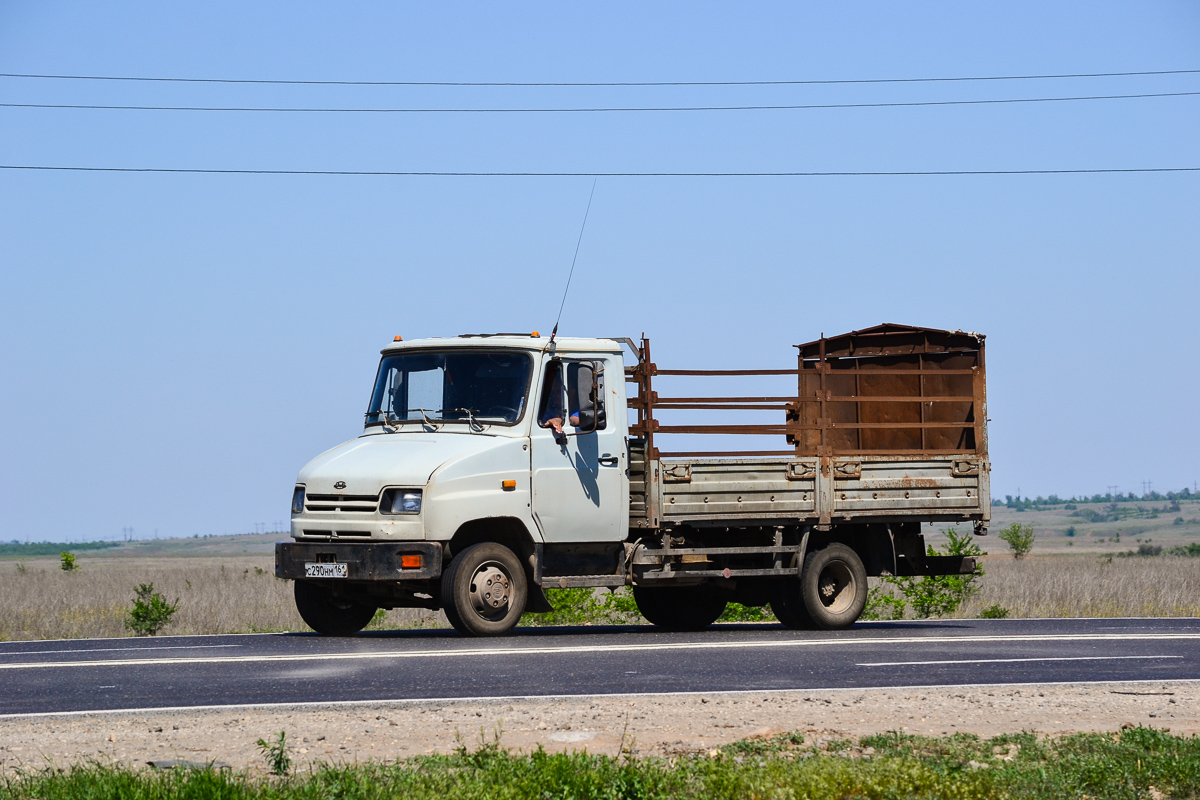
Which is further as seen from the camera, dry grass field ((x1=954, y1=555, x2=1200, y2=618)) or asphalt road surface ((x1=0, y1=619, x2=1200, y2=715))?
dry grass field ((x1=954, y1=555, x2=1200, y2=618))

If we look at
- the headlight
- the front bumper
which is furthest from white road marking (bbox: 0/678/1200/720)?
the headlight

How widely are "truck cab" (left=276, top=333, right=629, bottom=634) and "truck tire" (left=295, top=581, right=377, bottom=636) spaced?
0.01 metres

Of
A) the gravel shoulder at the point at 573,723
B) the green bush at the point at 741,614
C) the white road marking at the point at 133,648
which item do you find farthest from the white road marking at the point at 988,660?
the green bush at the point at 741,614

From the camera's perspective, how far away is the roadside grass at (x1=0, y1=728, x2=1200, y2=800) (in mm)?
5996

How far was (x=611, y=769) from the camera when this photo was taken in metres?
6.36

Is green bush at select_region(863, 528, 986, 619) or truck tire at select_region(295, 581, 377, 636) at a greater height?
truck tire at select_region(295, 581, 377, 636)

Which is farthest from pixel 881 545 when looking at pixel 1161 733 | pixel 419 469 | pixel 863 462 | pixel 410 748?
pixel 410 748

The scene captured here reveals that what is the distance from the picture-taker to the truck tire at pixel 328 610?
13734mm

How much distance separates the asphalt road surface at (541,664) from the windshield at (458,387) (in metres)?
2.16

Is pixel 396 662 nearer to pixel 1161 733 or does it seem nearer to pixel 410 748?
pixel 410 748

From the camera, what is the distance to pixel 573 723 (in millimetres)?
7887

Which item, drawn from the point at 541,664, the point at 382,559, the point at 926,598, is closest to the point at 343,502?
the point at 382,559

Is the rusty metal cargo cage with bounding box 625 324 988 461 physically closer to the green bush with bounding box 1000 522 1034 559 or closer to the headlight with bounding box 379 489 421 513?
the headlight with bounding box 379 489 421 513

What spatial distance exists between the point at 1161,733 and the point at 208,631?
14.3 metres
